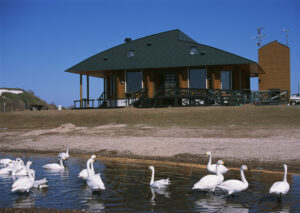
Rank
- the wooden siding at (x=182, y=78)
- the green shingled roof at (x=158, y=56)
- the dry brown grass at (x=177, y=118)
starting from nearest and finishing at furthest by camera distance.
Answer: the dry brown grass at (x=177, y=118) < the green shingled roof at (x=158, y=56) < the wooden siding at (x=182, y=78)

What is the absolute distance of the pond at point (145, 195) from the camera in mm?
8883

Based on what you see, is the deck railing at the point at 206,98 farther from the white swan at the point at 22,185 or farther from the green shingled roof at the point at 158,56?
the white swan at the point at 22,185

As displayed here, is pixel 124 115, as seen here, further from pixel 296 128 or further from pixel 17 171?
pixel 17 171

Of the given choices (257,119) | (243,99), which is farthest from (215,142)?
(243,99)

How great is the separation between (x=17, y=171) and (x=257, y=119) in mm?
14179

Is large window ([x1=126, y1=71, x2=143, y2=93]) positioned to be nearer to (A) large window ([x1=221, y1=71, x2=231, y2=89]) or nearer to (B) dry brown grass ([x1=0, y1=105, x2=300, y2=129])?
(B) dry brown grass ([x1=0, y1=105, x2=300, y2=129])

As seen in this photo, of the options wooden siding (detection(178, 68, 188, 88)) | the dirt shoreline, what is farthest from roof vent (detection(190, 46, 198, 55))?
the dirt shoreline

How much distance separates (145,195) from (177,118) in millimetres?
15200

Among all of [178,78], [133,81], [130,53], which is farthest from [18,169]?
[130,53]

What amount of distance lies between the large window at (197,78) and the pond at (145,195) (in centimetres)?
2055

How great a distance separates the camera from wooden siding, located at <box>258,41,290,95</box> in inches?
1501

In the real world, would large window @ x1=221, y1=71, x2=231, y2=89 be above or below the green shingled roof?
below

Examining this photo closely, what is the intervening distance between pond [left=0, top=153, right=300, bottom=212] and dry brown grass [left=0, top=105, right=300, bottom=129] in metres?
9.35

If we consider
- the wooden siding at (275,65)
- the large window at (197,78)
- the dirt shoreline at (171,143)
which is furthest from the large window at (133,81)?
the wooden siding at (275,65)
